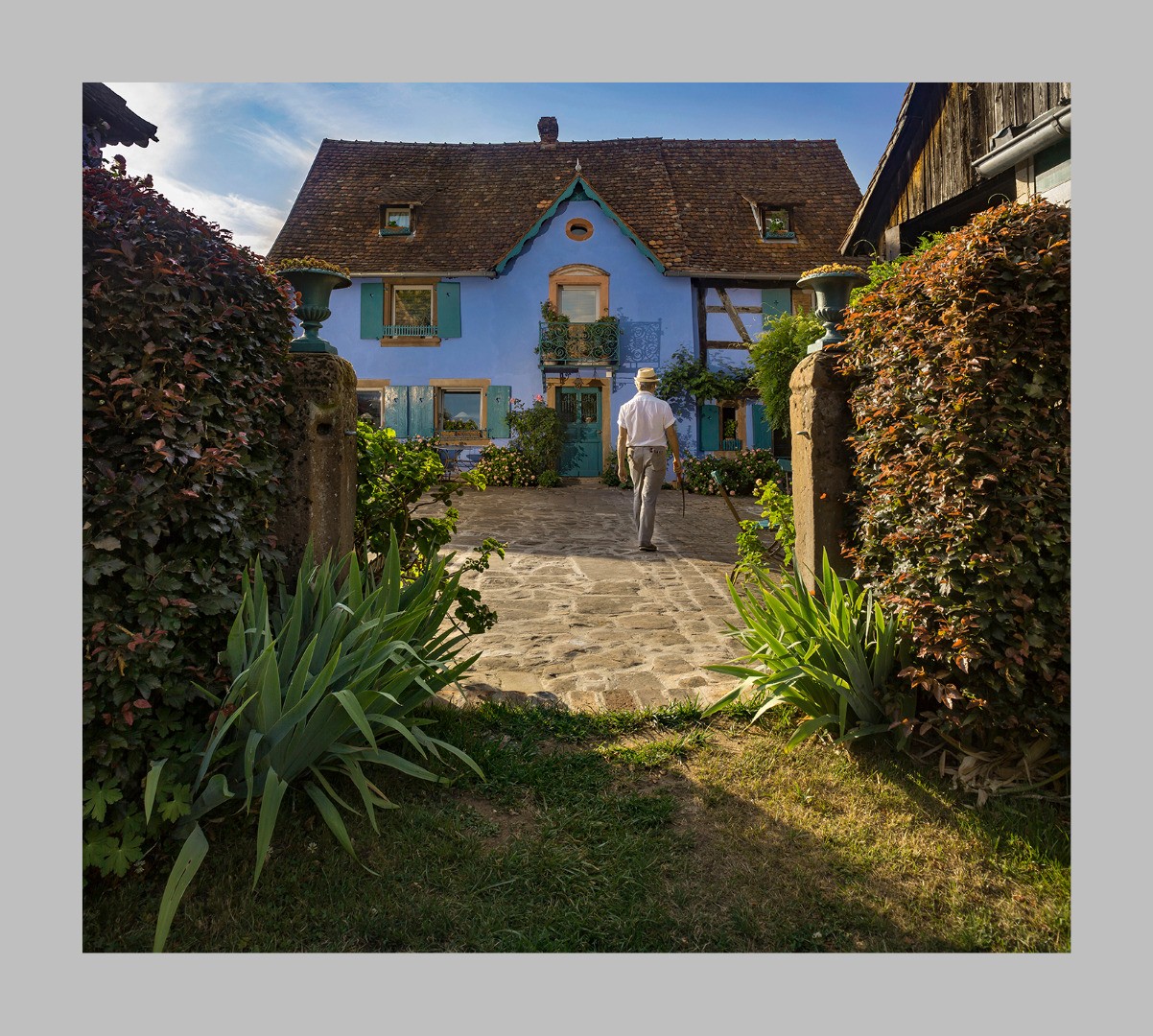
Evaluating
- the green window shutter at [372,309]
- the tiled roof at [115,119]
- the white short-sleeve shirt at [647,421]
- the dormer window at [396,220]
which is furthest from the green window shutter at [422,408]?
the tiled roof at [115,119]

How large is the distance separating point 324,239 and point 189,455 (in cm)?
1625

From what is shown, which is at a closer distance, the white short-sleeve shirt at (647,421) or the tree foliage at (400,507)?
the tree foliage at (400,507)

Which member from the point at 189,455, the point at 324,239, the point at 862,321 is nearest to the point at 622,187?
the point at 324,239

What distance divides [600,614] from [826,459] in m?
2.13

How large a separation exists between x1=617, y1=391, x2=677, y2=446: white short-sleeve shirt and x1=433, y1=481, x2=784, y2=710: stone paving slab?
3.68 feet

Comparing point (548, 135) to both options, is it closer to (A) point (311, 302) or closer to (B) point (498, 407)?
(B) point (498, 407)

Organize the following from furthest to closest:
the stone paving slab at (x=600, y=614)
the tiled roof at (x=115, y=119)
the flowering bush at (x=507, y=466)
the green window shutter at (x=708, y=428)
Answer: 1. the green window shutter at (x=708, y=428)
2. the flowering bush at (x=507, y=466)
3. the tiled roof at (x=115, y=119)
4. the stone paving slab at (x=600, y=614)

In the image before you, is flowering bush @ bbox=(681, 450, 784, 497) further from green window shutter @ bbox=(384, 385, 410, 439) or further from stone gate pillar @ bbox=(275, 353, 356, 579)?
stone gate pillar @ bbox=(275, 353, 356, 579)

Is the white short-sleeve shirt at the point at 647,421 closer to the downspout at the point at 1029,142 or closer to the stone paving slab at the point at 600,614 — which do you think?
the stone paving slab at the point at 600,614

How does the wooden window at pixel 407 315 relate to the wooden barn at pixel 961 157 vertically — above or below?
above

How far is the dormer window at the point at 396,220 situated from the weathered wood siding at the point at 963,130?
12035mm

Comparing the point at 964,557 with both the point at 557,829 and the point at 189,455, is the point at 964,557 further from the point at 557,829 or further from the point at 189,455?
the point at 189,455

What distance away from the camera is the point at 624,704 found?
11.2 ft

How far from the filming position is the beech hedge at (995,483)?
2.41m
